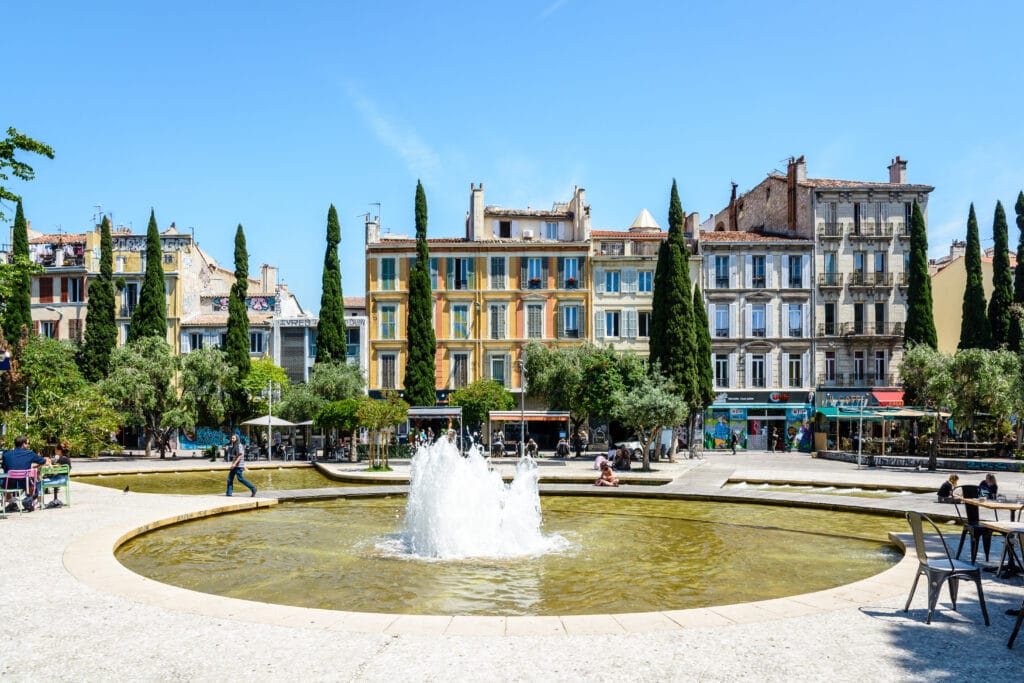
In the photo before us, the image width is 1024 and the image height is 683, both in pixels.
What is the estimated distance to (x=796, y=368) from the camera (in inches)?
1983

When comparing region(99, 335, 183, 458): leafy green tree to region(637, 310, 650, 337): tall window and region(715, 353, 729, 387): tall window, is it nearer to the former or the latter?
region(637, 310, 650, 337): tall window

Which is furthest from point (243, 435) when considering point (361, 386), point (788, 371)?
point (788, 371)

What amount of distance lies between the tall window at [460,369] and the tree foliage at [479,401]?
24.9 ft

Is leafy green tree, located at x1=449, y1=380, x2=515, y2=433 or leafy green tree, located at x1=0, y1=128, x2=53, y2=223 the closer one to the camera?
leafy green tree, located at x1=0, y1=128, x2=53, y2=223

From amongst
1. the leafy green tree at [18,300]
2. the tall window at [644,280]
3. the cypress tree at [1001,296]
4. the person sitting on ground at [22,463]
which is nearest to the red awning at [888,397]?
the cypress tree at [1001,296]

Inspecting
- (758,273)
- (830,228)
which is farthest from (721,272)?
(830,228)

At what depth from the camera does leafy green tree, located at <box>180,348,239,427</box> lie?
42.7 metres

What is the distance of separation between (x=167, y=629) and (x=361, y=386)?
133 feet

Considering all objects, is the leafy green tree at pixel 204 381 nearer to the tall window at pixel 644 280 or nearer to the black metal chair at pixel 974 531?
the tall window at pixel 644 280

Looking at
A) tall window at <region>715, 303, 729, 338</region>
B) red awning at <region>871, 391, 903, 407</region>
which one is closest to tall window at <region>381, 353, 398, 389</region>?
tall window at <region>715, 303, 729, 338</region>

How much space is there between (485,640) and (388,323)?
144 ft

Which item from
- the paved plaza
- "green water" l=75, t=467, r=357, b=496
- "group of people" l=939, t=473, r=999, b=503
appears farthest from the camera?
"green water" l=75, t=467, r=357, b=496

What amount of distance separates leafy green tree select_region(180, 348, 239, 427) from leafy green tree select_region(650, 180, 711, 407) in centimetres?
2345

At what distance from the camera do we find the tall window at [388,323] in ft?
165
